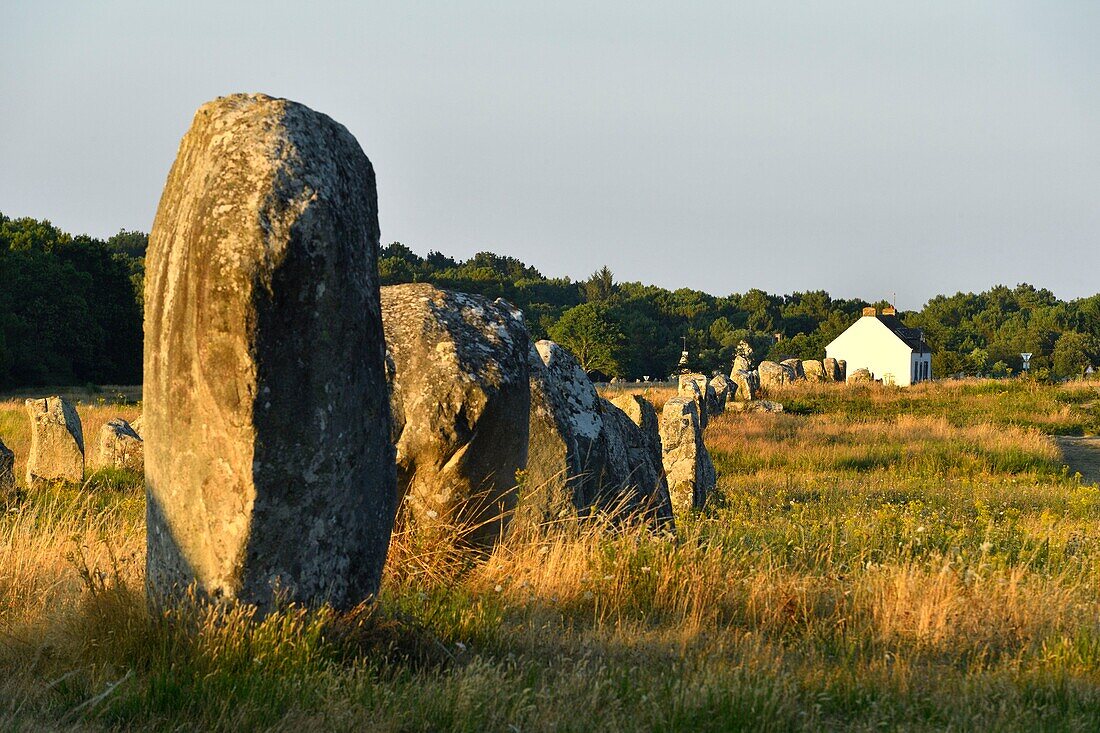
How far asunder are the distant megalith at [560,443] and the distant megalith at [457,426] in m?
0.36

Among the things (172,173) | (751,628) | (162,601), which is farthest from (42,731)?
(751,628)

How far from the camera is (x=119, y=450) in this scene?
1702 cm

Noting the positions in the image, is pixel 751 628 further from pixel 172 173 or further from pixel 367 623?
pixel 172 173

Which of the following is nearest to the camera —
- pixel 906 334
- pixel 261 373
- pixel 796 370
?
pixel 261 373

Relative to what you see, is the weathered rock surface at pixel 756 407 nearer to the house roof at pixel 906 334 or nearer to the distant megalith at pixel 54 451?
the distant megalith at pixel 54 451

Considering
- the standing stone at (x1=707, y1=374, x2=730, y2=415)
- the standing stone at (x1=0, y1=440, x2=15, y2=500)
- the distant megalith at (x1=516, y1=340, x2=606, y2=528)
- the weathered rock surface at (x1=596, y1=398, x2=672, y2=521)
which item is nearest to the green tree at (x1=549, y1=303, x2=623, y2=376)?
the standing stone at (x1=707, y1=374, x2=730, y2=415)

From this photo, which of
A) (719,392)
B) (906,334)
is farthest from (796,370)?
(906,334)

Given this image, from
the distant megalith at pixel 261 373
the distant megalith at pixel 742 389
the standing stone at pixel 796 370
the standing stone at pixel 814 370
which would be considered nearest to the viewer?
the distant megalith at pixel 261 373

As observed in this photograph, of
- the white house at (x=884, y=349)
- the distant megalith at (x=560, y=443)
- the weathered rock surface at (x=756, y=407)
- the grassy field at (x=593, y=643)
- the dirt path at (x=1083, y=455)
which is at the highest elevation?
the white house at (x=884, y=349)

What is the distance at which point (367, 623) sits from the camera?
530cm

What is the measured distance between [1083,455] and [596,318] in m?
55.8

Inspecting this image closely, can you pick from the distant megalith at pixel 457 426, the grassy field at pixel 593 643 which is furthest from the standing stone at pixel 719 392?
the distant megalith at pixel 457 426

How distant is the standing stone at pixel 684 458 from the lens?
1616 centimetres

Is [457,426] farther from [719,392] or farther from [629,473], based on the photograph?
[719,392]
